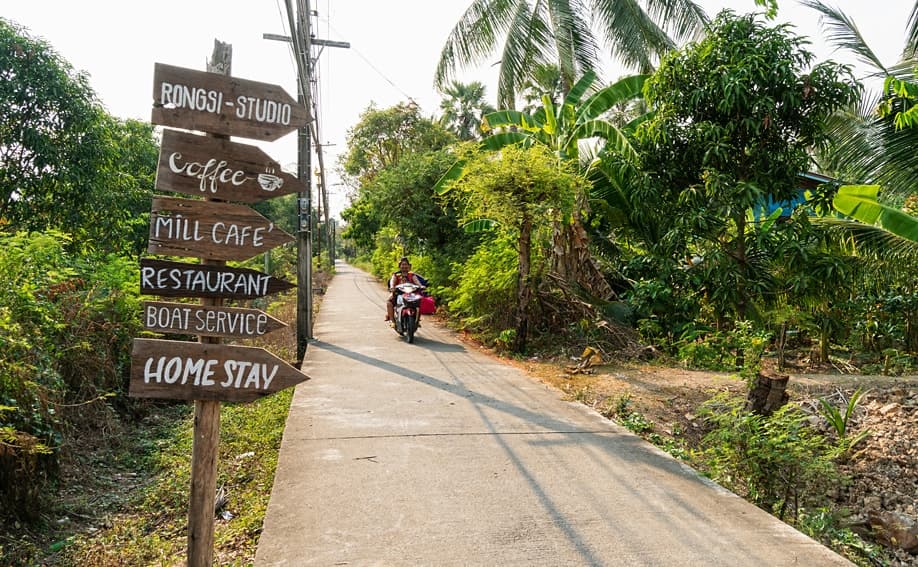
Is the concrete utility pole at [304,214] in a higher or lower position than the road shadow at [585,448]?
higher

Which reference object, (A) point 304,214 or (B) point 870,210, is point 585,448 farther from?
(A) point 304,214

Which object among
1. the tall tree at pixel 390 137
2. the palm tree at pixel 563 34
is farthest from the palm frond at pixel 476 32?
the tall tree at pixel 390 137

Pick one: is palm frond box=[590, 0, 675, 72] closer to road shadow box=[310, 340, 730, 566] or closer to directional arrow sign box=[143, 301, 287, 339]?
road shadow box=[310, 340, 730, 566]

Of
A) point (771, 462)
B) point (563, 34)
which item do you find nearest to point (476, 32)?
point (563, 34)

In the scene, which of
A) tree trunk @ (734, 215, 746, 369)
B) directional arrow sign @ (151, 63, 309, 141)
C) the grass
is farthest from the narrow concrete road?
tree trunk @ (734, 215, 746, 369)

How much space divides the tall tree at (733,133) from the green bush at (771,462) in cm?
461

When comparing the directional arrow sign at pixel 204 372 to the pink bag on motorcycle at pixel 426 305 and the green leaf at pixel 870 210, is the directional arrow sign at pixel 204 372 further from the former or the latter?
the pink bag on motorcycle at pixel 426 305

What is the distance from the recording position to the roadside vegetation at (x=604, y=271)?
4914 millimetres

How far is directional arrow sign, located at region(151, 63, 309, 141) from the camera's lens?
11.0 feet

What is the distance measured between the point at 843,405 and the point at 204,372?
704 centimetres

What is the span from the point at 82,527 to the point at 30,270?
2.51 m

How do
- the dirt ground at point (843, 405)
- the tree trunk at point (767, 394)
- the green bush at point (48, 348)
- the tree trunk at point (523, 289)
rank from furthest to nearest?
the tree trunk at point (523, 289) < the tree trunk at point (767, 394) < the dirt ground at point (843, 405) < the green bush at point (48, 348)

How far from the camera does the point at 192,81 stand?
3.38 metres

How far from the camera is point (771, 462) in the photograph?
4781 mm
